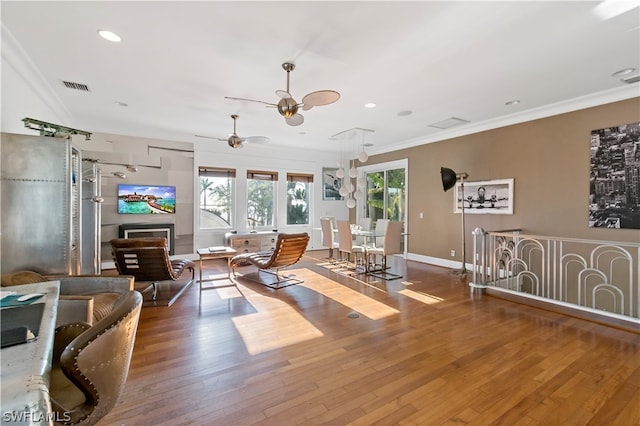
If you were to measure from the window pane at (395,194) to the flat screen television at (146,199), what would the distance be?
5.46m

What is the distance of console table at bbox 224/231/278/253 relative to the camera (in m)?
6.89

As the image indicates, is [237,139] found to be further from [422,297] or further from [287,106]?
[422,297]

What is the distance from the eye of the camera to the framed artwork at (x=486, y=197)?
5.29 metres

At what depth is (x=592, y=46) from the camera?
293cm

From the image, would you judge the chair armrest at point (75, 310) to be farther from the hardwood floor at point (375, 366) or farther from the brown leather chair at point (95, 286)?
the hardwood floor at point (375, 366)

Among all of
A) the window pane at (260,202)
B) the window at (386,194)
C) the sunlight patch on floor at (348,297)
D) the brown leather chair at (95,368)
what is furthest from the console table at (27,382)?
the window at (386,194)

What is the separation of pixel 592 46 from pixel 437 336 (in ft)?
10.9

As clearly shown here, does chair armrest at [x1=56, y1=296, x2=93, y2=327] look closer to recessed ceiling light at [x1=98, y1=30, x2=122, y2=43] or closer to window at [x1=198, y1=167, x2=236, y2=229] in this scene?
recessed ceiling light at [x1=98, y1=30, x2=122, y2=43]

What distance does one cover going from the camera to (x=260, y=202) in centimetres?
802

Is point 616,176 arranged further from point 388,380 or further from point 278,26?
point 278,26

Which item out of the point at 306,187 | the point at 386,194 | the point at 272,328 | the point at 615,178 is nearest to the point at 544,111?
the point at 615,178

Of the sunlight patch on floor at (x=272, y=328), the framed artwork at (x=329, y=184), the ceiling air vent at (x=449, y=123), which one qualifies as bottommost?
the sunlight patch on floor at (x=272, y=328)

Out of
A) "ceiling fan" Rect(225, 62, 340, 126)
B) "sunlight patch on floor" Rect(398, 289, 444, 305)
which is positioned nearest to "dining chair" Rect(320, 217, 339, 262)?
"sunlight patch on floor" Rect(398, 289, 444, 305)

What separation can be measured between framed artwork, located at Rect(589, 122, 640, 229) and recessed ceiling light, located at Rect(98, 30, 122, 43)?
6.15 meters
